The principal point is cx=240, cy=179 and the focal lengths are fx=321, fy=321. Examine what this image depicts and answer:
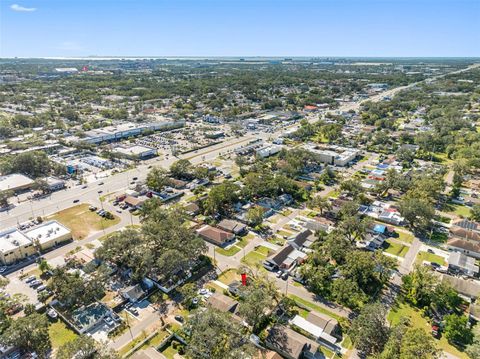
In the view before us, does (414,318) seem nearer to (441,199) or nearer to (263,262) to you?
(263,262)

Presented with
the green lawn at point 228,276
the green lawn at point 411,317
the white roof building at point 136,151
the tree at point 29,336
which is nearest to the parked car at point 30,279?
the tree at point 29,336

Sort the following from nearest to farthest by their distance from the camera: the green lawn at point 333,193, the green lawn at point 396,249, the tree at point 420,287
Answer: the tree at point 420,287
the green lawn at point 396,249
the green lawn at point 333,193

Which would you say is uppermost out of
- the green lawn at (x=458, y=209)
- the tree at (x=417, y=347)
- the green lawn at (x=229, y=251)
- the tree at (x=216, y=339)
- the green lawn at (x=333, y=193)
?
the tree at (x=417, y=347)

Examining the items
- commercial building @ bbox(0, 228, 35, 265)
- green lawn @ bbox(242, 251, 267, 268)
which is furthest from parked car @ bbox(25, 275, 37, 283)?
green lawn @ bbox(242, 251, 267, 268)

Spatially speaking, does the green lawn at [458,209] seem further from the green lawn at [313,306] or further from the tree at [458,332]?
the green lawn at [313,306]

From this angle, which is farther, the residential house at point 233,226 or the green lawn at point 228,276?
the residential house at point 233,226

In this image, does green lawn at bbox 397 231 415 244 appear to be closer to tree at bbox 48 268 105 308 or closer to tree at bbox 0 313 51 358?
tree at bbox 48 268 105 308

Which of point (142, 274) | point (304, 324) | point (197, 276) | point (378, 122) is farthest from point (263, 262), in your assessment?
point (378, 122)
